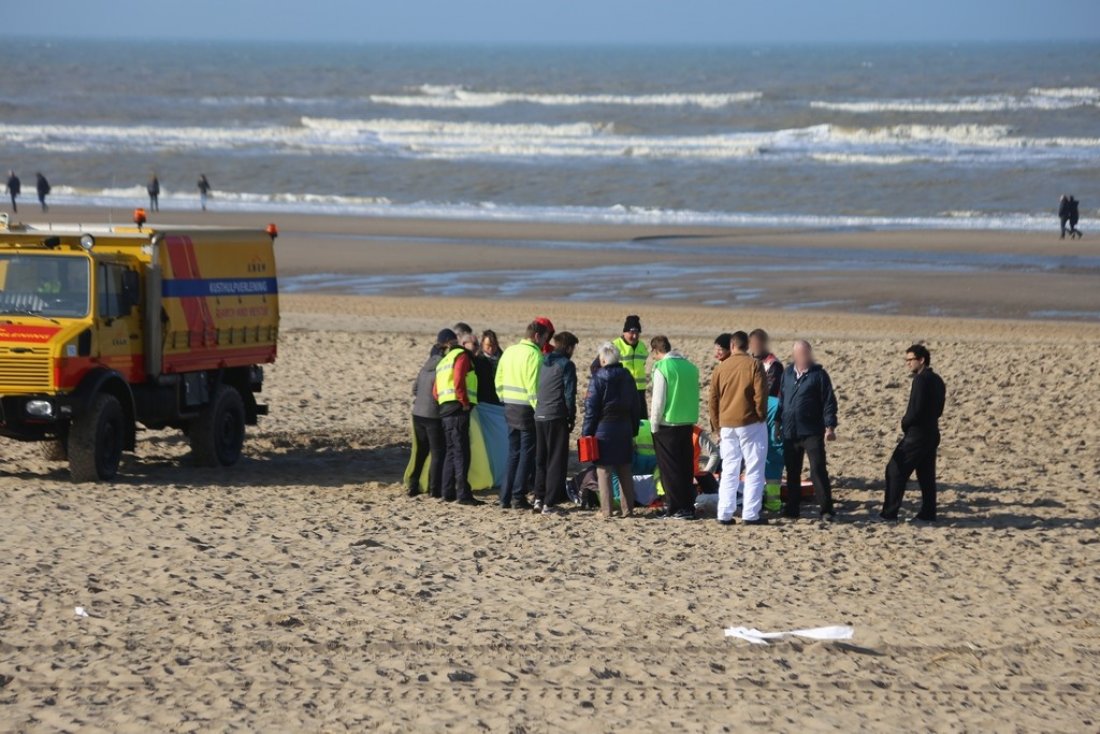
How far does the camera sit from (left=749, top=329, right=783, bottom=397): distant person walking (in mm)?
11445

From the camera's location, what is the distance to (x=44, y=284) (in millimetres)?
12531

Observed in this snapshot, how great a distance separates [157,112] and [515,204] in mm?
48549

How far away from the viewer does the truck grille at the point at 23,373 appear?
1194cm

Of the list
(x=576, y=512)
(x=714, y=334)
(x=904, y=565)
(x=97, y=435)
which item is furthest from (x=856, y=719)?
(x=714, y=334)

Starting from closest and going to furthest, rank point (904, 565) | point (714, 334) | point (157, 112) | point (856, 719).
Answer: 1. point (856, 719)
2. point (904, 565)
3. point (714, 334)
4. point (157, 112)

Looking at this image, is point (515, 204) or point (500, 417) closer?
point (500, 417)

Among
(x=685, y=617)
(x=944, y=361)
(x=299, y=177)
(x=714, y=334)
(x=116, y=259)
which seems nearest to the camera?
(x=685, y=617)

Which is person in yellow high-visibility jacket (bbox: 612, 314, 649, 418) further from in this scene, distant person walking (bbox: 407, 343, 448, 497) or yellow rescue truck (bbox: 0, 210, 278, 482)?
yellow rescue truck (bbox: 0, 210, 278, 482)

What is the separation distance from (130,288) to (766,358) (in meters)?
5.39

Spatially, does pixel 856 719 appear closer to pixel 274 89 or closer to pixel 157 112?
pixel 157 112

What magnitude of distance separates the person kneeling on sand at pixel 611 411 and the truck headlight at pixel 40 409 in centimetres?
437

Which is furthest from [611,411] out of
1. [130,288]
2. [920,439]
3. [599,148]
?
[599,148]

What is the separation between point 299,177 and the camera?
50.0 metres

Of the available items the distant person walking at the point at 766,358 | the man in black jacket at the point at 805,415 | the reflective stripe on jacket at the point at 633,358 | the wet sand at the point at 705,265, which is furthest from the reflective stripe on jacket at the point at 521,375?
the wet sand at the point at 705,265
